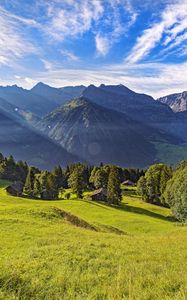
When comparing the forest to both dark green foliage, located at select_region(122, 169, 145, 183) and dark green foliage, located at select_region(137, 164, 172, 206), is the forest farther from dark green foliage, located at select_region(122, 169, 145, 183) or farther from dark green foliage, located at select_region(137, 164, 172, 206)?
dark green foliage, located at select_region(122, 169, 145, 183)

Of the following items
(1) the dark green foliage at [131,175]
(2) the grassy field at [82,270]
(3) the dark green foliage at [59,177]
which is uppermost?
(1) the dark green foliage at [131,175]

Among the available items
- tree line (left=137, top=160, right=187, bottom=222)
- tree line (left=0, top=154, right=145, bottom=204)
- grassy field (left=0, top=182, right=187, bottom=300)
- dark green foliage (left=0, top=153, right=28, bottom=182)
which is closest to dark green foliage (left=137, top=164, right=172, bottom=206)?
tree line (left=137, top=160, right=187, bottom=222)

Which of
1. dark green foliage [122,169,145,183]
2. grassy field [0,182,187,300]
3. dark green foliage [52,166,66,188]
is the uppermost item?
dark green foliage [122,169,145,183]

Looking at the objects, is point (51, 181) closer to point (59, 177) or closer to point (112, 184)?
point (112, 184)

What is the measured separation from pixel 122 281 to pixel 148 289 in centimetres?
130

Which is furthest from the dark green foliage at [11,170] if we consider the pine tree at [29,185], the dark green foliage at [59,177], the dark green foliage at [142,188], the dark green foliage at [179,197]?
the dark green foliage at [179,197]

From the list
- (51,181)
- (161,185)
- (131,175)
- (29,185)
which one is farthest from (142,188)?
(131,175)

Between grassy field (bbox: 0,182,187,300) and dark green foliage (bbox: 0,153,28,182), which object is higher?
dark green foliage (bbox: 0,153,28,182)

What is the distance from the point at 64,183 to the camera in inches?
6004

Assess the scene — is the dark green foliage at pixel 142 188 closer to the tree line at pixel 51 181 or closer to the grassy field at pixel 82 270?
the tree line at pixel 51 181

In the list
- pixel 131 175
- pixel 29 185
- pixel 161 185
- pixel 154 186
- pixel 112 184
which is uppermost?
pixel 131 175

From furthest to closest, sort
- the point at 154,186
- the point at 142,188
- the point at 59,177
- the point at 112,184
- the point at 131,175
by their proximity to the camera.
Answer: the point at 131,175 → the point at 59,177 → the point at 142,188 → the point at 154,186 → the point at 112,184

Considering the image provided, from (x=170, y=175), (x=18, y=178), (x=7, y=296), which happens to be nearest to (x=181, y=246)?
(x=7, y=296)

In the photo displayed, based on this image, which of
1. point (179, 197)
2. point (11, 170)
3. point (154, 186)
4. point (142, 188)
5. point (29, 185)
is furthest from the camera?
point (11, 170)
